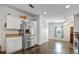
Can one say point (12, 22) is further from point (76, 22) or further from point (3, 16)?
point (76, 22)

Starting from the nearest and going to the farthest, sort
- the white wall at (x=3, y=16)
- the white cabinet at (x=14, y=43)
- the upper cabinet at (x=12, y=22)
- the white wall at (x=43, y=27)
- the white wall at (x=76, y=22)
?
the white wall at (x=76, y=22) < the white wall at (x=3, y=16) < the white cabinet at (x=14, y=43) < the upper cabinet at (x=12, y=22) < the white wall at (x=43, y=27)

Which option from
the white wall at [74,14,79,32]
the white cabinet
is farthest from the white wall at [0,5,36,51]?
the white wall at [74,14,79,32]

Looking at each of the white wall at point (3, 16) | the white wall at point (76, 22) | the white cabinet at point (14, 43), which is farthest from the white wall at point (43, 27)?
the white wall at point (76, 22)

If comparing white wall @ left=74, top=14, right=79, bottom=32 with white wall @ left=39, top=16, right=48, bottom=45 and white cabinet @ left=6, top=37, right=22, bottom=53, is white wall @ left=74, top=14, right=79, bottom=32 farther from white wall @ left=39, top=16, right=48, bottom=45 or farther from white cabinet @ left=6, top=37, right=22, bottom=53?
white cabinet @ left=6, top=37, right=22, bottom=53

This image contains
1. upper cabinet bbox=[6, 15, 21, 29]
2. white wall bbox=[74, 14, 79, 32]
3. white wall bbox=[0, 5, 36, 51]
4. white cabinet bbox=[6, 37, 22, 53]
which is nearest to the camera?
white wall bbox=[74, 14, 79, 32]

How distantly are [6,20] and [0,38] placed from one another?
735mm

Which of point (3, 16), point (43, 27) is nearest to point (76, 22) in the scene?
point (43, 27)

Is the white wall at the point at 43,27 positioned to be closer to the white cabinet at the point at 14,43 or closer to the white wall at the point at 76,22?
the white cabinet at the point at 14,43

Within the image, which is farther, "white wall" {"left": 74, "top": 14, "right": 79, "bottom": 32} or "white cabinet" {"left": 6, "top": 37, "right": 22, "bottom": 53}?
"white cabinet" {"left": 6, "top": 37, "right": 22, "bottom": 53}

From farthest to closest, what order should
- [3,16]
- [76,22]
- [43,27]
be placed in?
[43,27]
[3,16]
[76,22]

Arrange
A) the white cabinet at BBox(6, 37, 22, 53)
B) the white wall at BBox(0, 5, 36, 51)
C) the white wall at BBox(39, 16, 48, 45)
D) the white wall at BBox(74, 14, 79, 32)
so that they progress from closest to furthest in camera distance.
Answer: the white wall at BBox(74, 14, 79, 32) < the white wall at BBox(0, 5, 36, 51) < the white cabinet at BBox(6, 37, 22, 53) < the white wall at BBox(39, 16, 48, 45)

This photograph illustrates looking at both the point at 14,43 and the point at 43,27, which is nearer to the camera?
the point at 14,43

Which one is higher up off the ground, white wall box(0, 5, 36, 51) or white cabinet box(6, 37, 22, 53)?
white wall box(0, 5, 36, 51)

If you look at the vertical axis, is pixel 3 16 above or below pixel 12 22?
above
